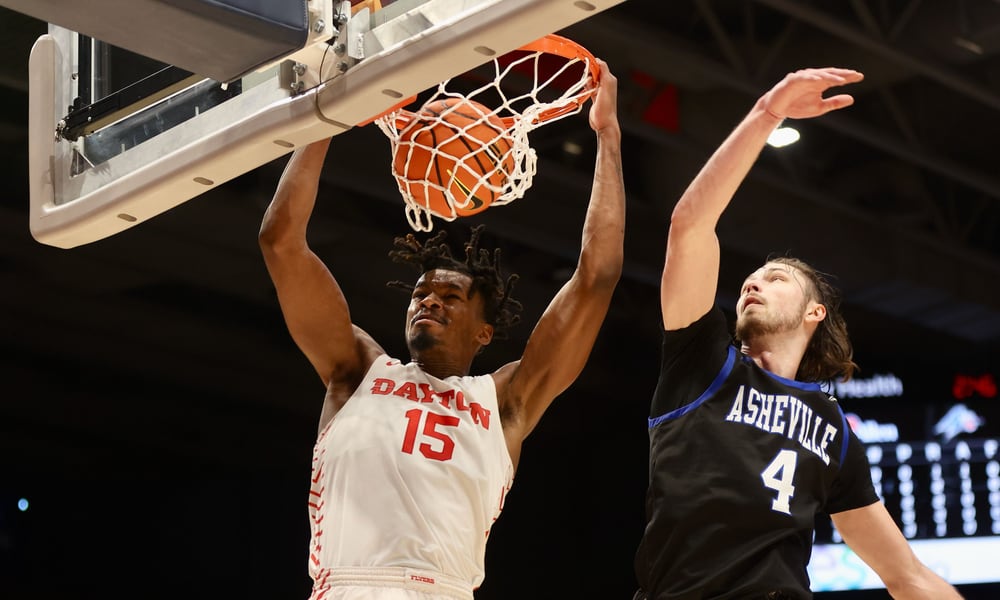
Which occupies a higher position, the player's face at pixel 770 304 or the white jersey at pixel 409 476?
the player's face at pixel 770 304

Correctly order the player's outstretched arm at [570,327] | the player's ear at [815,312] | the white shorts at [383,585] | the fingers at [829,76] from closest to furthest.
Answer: the fingers at [829,76] → the white shorts at [383,585] → the player's ear at [815,312] → the player's outstretched arm at [570,327]

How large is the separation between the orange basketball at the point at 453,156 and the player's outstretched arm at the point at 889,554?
4.12 feet

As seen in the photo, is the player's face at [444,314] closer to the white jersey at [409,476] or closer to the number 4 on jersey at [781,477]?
the white jersey at [409,476]

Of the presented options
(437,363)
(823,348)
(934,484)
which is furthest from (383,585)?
(934,484)

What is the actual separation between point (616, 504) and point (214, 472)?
3746 millimetres

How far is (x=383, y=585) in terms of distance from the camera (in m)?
3.17

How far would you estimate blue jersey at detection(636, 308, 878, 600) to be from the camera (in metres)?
2.91

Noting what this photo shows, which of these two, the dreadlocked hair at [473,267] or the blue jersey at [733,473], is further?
the dreadlocked hair at [473,267]

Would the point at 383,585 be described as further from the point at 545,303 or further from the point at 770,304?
the point at 545,303

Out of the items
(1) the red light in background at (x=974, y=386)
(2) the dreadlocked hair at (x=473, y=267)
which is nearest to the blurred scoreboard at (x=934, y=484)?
(1) the red light in background at (x=974, y=386)

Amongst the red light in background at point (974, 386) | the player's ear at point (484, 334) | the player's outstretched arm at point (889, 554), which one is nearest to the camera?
the player's outstretched arm at point (889, 554)

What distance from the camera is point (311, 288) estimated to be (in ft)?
11.5

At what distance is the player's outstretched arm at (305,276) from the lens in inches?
137

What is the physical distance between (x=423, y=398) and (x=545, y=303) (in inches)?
228
